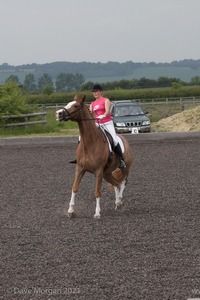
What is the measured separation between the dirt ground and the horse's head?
1.42 m

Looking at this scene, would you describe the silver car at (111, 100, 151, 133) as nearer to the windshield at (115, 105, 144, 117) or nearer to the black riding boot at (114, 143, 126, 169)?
the windshield at (115, 105, 144, 117)

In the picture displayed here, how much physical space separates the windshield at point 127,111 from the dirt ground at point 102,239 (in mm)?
10919

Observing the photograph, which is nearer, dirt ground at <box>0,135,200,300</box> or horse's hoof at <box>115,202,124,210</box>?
dirt ground at <box>0,135,200,300</box>

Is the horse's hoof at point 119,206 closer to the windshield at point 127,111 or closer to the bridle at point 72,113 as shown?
the bridle at point 72,113

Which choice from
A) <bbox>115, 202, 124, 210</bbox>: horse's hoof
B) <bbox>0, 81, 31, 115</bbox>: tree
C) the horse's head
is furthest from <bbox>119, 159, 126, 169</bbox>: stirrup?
<bbox>0, 81, 31, 115</bbox>: tree

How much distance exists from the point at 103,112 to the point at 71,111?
1.02 metres

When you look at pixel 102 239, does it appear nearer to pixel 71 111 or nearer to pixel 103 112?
pixel 71 111

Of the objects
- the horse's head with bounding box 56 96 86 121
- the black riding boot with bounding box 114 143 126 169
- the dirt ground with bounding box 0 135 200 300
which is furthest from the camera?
the black riding boot with bounding box 114 143 126 169

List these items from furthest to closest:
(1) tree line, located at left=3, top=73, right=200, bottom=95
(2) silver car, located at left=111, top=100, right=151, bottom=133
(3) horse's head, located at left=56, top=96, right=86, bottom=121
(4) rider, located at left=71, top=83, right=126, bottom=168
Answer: (1) tree line, located at left=3, top=73, right=200, bottom=95
(2) silver car, located at left=111, top=100, right=151, bottom=133
(4) rider, located at left=71, top=83, right=126, bottom=168
(3) horse's head, located at left=56, top=96, right=86, bottom=121

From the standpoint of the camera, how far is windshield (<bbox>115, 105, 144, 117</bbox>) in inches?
990

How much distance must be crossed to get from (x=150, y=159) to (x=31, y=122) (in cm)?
1124

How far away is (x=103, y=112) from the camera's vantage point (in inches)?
387

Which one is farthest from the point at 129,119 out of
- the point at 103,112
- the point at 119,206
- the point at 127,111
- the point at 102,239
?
the point at 102,239

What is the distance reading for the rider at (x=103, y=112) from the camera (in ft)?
31.9
